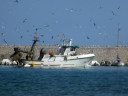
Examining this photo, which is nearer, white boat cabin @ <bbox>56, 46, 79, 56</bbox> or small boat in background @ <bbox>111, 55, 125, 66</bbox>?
white boat cabin @ <bbox>56, 46, 79, 56</bbox>

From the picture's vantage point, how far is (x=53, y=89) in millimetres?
47000

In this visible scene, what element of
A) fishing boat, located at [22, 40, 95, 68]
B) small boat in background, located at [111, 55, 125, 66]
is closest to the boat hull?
fishing boat, located at [22, 40, 95, 68]

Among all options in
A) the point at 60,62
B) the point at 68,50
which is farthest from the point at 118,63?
the point at 68,50

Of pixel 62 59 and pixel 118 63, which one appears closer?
pixel 62 59

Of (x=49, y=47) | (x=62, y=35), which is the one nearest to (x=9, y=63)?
(x=49, y=47)

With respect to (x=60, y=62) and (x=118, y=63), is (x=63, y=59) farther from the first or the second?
(x=118, y=63)

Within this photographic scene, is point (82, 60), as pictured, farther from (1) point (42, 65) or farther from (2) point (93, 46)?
(2) point (93, 46)

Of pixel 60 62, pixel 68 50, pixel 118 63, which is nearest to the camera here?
pixel 68 50

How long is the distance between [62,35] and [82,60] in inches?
295

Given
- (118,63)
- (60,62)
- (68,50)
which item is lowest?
(118,63)

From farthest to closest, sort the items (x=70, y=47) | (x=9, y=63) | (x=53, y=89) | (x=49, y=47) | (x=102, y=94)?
(x=49, y=47)
(x=9, y=63)
(x=70, y=47)
(x=53, y=89)
(x=102, y=94)

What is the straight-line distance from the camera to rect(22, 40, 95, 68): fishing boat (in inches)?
3799

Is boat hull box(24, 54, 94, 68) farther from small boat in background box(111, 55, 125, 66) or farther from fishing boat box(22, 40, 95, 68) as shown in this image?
small boat in background box(111, 55, 125, 66)

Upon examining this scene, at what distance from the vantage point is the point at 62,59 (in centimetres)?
9712
